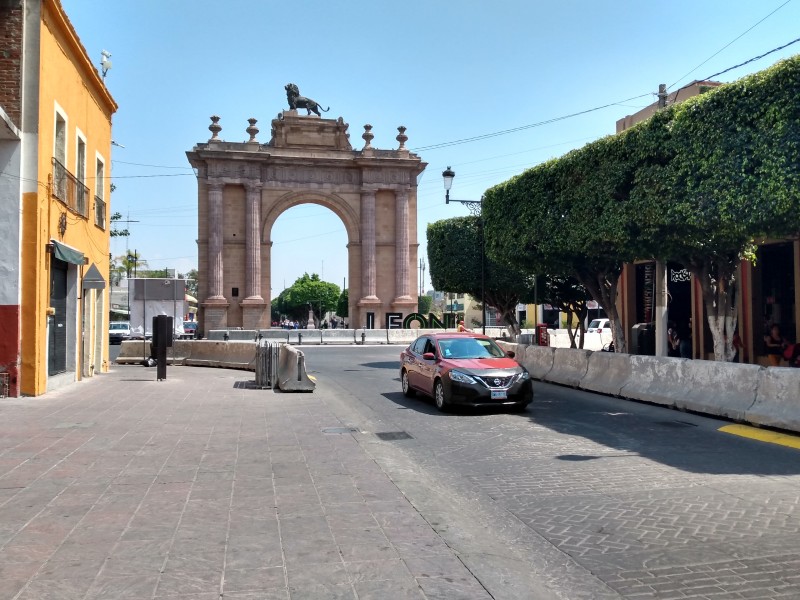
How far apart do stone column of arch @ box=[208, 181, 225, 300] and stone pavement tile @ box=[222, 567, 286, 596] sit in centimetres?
4728

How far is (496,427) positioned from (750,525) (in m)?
5.31

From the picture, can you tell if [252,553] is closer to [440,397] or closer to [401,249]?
[440,397]

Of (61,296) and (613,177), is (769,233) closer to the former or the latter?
(613,177)

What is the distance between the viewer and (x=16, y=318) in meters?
12.8

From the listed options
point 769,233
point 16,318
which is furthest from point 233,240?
point 769,233

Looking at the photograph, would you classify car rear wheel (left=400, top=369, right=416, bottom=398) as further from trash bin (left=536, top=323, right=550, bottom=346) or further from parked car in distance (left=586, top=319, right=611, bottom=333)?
parked car in distance (left=586, top=319, right=611, bottom=333)

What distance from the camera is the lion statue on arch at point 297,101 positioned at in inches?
2063

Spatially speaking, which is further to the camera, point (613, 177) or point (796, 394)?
point (613, 177)

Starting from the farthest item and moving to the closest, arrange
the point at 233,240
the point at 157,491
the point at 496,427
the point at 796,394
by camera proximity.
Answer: the point at 233,240, the point at 496,427, the point at 796,394, the point at 157,491

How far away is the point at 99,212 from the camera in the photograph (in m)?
18.9

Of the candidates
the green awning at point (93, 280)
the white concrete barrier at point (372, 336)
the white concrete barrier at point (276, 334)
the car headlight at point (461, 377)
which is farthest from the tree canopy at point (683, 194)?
the white concrete barrier at point (276, 334)

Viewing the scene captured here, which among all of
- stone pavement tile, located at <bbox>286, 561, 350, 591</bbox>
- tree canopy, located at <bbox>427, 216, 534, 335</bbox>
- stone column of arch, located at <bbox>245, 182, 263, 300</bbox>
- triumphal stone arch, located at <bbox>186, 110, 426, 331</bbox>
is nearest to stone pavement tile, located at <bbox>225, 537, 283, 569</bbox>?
stone pavement tile, located at <bbox>286, 561, 350, 591</bbox>

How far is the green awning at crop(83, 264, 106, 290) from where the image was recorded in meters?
17.2

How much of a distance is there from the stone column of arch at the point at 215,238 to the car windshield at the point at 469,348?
39098 mm
